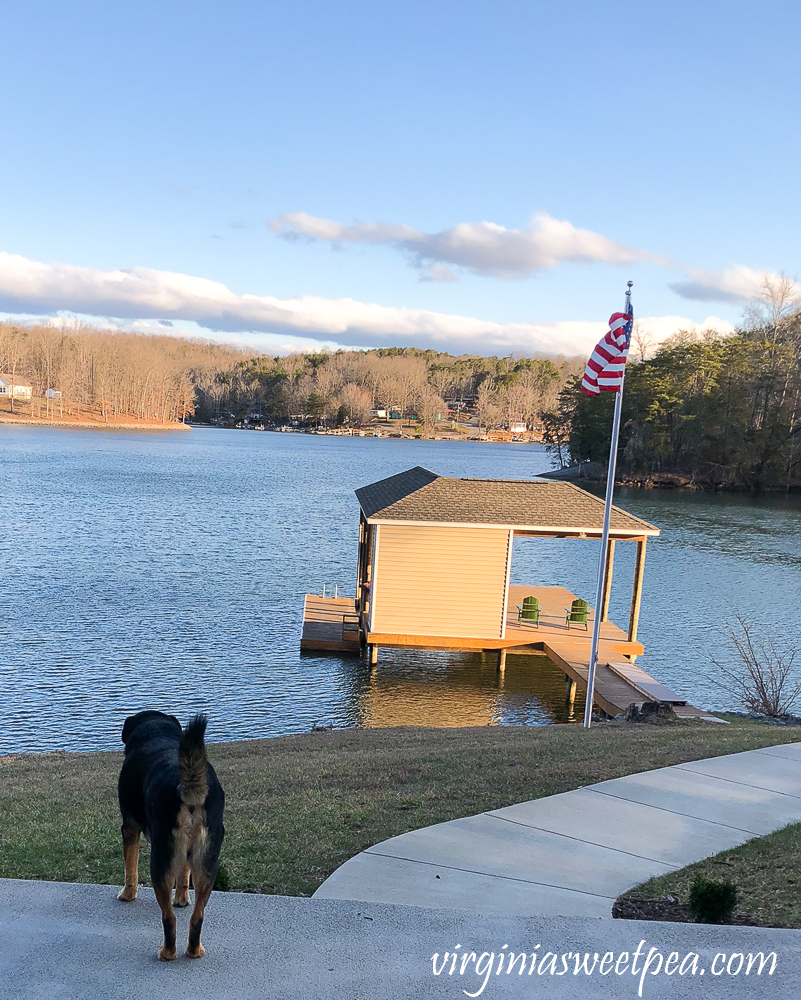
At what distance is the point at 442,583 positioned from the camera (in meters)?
21.3

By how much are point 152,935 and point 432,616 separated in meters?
16.9

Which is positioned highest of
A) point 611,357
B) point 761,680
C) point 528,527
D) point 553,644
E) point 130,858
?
point 611,357

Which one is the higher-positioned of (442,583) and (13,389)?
(13,389)

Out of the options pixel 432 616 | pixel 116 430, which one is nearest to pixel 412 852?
pixel 432 616

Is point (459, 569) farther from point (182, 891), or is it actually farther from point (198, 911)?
point (198, 911)

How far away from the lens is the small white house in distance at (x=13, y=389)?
154m

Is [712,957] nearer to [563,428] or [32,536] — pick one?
[32,536]

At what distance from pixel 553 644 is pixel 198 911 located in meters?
17.3

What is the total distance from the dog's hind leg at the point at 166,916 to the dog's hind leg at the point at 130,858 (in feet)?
1.76

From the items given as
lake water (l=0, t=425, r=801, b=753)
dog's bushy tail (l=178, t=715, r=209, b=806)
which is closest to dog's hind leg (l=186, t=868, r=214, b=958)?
dog's bushy tail (l=178, t=715, r=209, b=806)

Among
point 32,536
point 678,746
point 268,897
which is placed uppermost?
point 268,897

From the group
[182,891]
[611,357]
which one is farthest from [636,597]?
[182,891]

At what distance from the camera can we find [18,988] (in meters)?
Answer: 3.99

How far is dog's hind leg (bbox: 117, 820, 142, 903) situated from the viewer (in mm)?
4828
